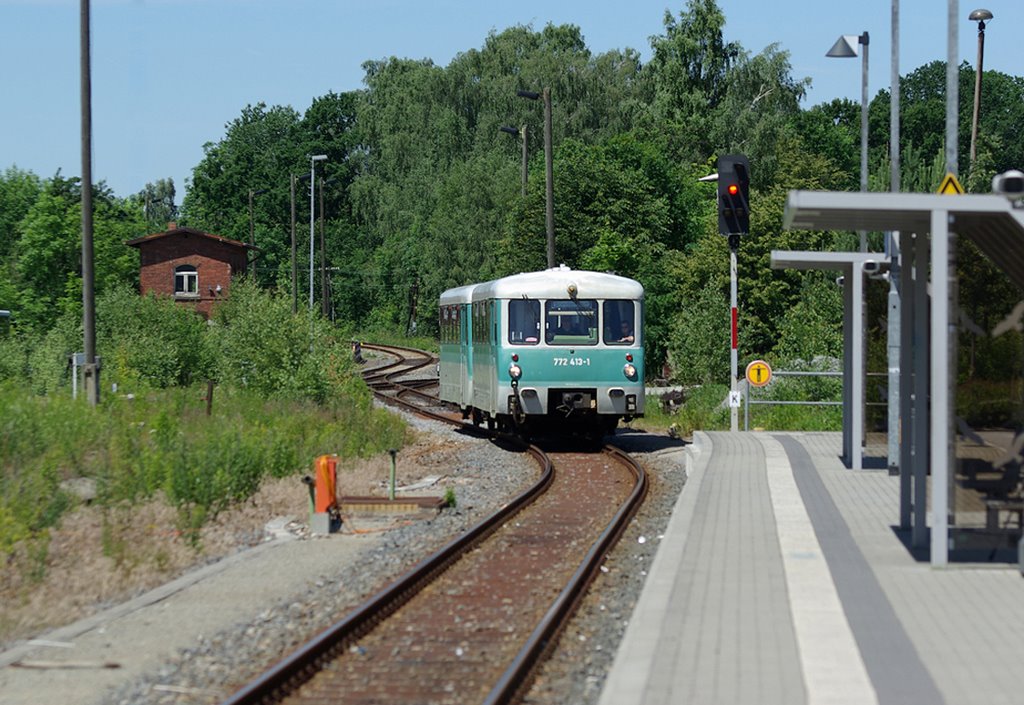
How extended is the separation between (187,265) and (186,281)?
35.6 inches

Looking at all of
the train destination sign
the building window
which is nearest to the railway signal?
the train destination sign

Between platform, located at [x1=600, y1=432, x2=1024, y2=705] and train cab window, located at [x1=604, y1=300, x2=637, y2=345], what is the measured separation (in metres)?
8.84

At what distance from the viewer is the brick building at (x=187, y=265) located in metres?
74.8

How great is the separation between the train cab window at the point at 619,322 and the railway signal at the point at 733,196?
7.23 ft

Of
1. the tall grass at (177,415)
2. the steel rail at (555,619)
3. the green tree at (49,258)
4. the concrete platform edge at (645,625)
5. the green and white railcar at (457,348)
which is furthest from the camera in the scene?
the green tree at (49,258)

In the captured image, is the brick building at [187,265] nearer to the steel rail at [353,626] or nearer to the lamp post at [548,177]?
the lamp post at [548,177]

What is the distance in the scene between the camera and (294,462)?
20.3m

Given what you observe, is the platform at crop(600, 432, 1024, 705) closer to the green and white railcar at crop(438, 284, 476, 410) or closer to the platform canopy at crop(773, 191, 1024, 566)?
the platform canopy at crop(773, 191, 1024, 566)

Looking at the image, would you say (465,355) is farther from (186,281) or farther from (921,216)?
(186,281)

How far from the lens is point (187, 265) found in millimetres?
75375

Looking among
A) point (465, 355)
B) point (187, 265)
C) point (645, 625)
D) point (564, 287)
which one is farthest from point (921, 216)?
point (187, 265)

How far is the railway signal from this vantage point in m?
23.4

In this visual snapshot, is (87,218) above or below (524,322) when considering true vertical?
above

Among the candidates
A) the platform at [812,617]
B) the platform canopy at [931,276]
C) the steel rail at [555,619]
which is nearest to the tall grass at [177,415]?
the steel rail at [555,619]
